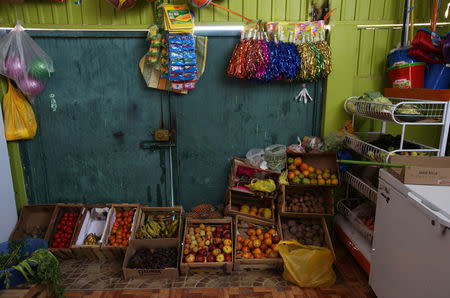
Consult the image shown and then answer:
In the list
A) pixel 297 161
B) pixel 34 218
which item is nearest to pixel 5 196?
pixel 34 218

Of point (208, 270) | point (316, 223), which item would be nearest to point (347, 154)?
point (316, 223)

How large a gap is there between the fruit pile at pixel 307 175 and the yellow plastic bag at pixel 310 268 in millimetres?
642

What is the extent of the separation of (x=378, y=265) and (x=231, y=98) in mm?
2043

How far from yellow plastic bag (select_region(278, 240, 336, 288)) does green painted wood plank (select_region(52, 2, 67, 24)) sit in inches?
125

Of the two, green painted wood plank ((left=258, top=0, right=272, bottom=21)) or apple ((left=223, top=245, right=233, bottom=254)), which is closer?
apple ((left=223, top=245, right=233, bottom=254))

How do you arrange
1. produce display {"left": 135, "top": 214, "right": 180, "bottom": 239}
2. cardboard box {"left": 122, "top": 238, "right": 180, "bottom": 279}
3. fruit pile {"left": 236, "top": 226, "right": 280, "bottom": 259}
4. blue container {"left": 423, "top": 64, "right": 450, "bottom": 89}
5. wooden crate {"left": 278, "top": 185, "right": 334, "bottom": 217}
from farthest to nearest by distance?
produce display {"left": 135, "top": 214, "right": 180, "bottom": 239}
wooden crate {"left": 278, "top": 185, "right": 334, "bottom": 217}
fruit pile {"left": 236, "top": 226, "right": 280, "bottom": 259}
cardboard box {"left": 122, "top": 238, "right": 180, "bottom": 279}
blue container {"left": 423, "top": 64, "right": 450, "bottom": 89}

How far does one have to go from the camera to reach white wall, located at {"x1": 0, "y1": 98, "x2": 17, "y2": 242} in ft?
10.3

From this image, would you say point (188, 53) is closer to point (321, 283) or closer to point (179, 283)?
point (179, 283)

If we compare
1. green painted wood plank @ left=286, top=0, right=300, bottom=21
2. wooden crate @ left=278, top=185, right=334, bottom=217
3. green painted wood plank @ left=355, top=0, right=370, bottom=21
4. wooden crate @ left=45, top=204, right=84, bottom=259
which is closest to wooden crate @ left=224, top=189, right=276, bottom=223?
wooden crate @ left=278, top=185, right=334, bottom=217

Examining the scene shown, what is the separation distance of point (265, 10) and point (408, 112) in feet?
5.56

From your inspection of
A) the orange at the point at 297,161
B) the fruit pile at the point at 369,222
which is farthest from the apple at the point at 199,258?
the fruit pile at the point at 369,222

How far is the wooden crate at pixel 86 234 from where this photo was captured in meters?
3.05

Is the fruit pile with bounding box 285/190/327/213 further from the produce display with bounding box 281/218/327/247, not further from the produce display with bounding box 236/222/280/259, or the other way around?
the produce display with bounding box 236/222/280/259

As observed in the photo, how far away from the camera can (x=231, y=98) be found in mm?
3301
